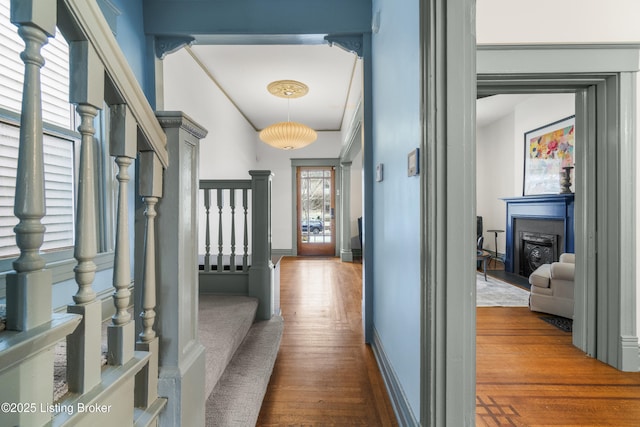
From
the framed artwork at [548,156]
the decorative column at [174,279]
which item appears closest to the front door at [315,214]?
the framed artwork at [548,156]

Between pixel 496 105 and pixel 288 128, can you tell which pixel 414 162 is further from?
pixel 496 105

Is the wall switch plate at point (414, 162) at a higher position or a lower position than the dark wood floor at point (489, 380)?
higher

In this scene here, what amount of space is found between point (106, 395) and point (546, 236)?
17.4ft

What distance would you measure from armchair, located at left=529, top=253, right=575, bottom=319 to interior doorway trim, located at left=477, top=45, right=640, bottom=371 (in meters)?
0.72

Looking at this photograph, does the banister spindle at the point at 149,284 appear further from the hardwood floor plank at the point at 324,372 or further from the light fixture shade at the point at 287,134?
the light fixture shade at the point at 287,134

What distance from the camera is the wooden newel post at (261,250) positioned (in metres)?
2.45

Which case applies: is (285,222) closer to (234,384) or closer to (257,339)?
(257,339)

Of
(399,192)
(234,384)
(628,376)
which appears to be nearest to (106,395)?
(234,384)

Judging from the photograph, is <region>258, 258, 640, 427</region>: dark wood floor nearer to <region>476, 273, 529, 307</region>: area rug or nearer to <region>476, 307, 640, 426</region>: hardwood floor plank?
<region>476, 307, 640, 426</region>: hardwood floor plank

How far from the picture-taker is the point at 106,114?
6.52 feet

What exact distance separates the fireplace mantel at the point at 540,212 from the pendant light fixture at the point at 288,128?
357cm

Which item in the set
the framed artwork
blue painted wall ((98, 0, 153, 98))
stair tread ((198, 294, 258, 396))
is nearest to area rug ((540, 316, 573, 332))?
the framed artwork

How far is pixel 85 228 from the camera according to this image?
694 millimetres

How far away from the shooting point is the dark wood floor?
5.13ft
